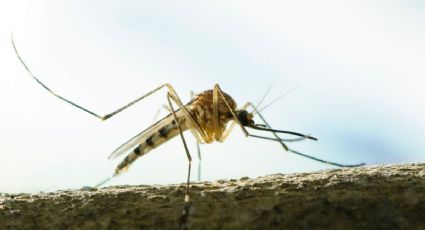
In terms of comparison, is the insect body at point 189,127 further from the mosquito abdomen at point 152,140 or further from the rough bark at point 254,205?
the rough bark at point 254,205

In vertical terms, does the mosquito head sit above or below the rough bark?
above

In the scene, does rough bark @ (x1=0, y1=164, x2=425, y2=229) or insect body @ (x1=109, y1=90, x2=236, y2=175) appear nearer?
rough bark @ (x1=0, y1=164, x2=425, y2=229)

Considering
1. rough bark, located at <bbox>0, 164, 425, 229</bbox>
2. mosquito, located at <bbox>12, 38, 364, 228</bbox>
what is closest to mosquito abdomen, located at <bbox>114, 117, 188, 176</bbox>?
mosquito, located at <bbox>12, 38, 364, 228</bbox>

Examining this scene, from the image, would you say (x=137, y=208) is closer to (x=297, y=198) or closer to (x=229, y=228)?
(x=229, y=228)

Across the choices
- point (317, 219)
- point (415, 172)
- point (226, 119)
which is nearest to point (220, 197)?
point (317, 219)

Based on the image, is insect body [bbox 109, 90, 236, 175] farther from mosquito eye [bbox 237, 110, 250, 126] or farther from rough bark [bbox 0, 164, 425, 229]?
rough bark [bbox 0, 164, 425, 229]

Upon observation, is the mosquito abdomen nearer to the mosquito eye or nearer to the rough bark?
the mosquito eye

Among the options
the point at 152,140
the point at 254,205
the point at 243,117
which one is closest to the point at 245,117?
the point at 243,117
